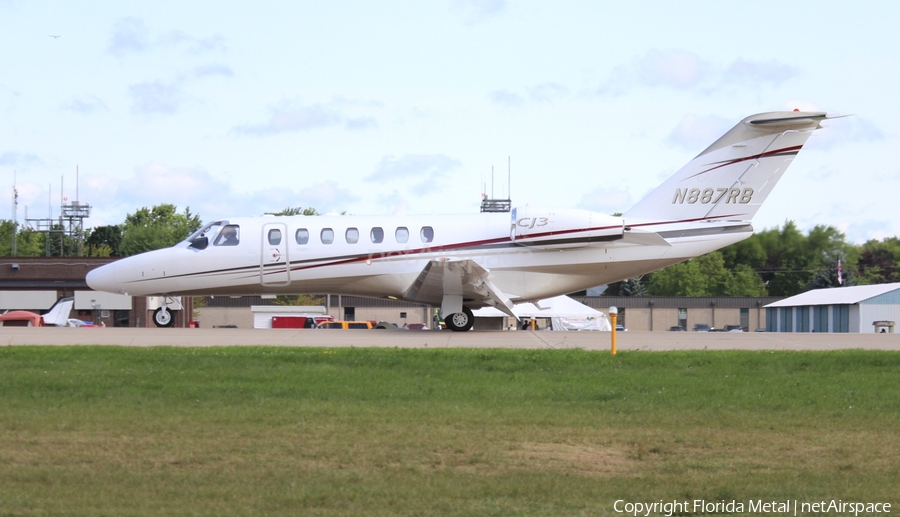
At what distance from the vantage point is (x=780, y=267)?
5944 centimetres

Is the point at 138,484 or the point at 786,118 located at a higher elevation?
the point at 786,118

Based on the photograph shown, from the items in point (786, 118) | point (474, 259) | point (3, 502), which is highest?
point (786, 118)

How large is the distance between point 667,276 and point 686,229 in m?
58.3

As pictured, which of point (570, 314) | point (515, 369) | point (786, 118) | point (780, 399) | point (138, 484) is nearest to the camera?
point (138, 484)

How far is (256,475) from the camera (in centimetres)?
855

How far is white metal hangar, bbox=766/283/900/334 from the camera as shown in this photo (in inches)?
1515

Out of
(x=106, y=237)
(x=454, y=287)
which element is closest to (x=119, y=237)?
(x=106, y=237)

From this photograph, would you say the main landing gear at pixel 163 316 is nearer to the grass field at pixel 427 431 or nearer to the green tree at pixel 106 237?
the grass field at pixel 427 431

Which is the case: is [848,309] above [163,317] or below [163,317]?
below

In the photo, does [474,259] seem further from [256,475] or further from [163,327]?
[256,475]

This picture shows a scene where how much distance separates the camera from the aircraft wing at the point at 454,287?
66.7 ft

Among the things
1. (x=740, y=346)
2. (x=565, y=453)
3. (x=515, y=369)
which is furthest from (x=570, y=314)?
(x=565, y=453)

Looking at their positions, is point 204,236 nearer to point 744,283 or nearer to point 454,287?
point 454,287

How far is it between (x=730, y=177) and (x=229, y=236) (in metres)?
11.5
